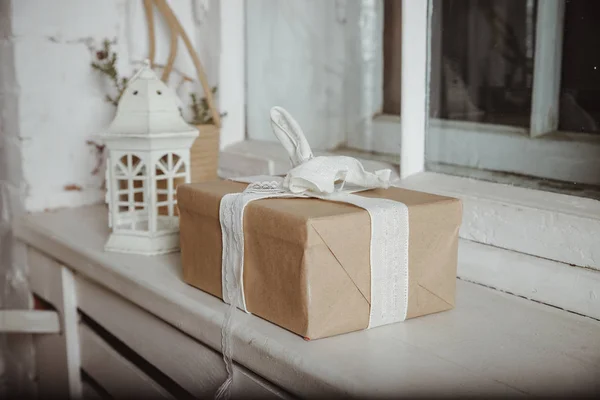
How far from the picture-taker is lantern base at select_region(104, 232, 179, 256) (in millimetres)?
1186

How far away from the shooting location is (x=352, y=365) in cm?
72

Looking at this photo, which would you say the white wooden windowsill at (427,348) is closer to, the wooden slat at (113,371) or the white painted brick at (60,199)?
the wooden slat at (113,371)

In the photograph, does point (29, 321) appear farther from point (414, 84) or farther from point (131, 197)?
point (414, 84)

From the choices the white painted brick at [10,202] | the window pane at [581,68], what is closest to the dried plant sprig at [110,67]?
the white painted brick at [10,202]

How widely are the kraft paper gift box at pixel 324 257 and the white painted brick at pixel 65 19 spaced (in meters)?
0.74

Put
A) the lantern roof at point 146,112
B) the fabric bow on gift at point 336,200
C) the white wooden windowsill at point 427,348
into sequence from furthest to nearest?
the lantern roof at point 146,112, the fabric bow on gift at point 336,200, the white wooden windowsill at point 427,348

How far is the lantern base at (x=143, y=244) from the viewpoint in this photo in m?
1.19

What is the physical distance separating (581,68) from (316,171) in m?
0.41

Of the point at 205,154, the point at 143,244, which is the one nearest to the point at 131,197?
the point at 143,244

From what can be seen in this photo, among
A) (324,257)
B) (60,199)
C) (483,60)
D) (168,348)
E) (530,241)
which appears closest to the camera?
(324,257)

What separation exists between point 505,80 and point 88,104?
903 mm

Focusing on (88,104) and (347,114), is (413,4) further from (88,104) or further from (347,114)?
(88,104)

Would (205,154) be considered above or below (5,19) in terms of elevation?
below

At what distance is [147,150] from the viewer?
116cm
